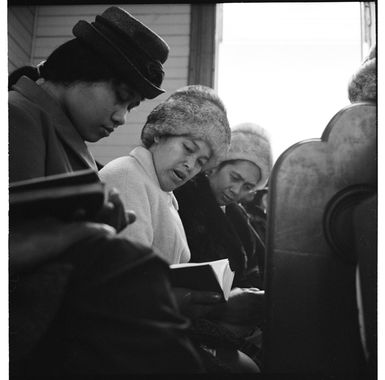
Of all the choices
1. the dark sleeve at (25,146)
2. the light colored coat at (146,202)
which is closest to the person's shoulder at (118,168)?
the light colored coat at (146,202)

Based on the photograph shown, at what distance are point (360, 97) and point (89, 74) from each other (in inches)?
29.9

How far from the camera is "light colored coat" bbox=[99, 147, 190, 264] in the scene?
1.20 m

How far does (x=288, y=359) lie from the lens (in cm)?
88

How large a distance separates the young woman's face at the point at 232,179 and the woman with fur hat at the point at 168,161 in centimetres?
35

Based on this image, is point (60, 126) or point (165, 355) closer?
point (165, 355)

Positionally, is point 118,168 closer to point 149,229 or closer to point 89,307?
point 149,229

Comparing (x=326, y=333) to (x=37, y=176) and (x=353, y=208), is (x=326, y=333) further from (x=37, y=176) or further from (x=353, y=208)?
(x=37, y=176)

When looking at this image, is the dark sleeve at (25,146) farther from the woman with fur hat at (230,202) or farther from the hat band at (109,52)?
the woman with fur hat at (230,202)

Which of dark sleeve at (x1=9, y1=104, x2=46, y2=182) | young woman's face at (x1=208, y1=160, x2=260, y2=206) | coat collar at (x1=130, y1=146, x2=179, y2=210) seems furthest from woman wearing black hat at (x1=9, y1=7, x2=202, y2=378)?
young woman's face at (x1=208, y1=160, x2=260, y2=206)

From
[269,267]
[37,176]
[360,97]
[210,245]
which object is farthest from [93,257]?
[210,245]

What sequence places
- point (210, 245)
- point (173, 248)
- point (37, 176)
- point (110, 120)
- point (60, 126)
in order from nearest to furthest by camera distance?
1. point (37, 176)
2. point (60, 126)
3. point (110, 120)
4. point (173, 248)
5. point (210, 245)

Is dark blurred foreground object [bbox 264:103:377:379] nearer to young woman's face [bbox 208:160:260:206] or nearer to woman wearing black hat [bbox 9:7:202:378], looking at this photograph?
woman wearing black hat [bbox 9:7:202:378]

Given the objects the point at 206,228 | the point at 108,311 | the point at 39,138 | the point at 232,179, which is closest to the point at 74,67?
the point at 39,138

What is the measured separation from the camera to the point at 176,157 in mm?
1420
